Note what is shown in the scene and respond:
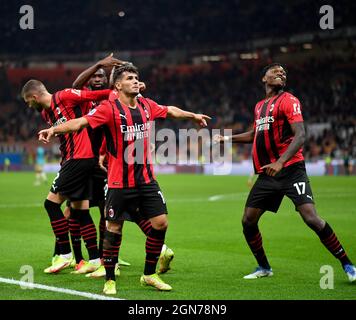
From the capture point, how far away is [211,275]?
8.53 meters

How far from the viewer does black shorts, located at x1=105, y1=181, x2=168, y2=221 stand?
747 centimetres

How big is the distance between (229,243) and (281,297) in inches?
182

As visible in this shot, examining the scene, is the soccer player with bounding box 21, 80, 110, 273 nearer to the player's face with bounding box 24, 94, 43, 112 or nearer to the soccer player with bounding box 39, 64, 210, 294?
the player's face with bounding box 24, 94, 43, 112

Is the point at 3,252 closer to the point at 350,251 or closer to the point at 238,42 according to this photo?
the point at 350,251

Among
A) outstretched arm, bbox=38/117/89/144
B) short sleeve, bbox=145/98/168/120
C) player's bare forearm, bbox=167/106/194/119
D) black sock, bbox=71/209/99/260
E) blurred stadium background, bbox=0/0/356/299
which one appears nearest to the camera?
outstretched arm, bbox=38/117/89/144

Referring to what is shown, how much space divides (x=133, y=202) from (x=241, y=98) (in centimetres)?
4766

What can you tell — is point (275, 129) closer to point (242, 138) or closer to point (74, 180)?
point (242, 138)

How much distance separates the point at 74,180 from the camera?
8.88 metres

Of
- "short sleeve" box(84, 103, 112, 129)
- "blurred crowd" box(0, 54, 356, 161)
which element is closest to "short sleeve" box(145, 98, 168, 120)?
"short sleeve" box(84, 103, 112, 129)

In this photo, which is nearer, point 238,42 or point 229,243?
point 229,243

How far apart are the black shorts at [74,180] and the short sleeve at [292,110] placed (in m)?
2.53

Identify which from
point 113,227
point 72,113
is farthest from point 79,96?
point 113,227

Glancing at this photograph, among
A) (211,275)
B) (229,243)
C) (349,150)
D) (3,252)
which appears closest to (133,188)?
(211,275)

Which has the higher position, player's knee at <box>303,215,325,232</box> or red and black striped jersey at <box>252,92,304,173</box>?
red and black striped jersey at <box>252,92,304,173</box>
